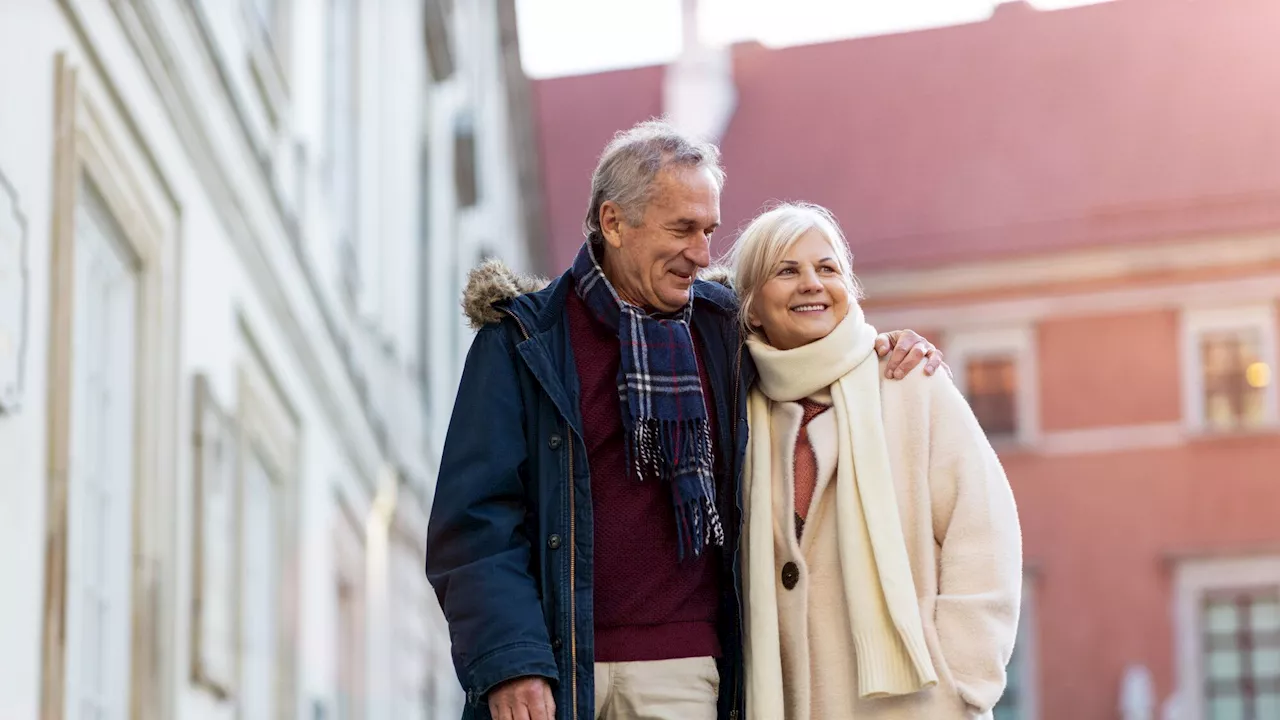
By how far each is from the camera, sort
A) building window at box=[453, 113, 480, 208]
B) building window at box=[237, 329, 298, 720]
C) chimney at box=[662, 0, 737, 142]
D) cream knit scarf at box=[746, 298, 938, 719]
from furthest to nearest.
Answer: chimney at box=[662, 0, 737, 142] → building window at box=[453, 113, 480, 208] → building window at box=[237, 329, 298, 720] → cream knit scarf at box=[746, 298, 938, 719]

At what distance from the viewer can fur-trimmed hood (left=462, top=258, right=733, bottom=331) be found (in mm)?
4445

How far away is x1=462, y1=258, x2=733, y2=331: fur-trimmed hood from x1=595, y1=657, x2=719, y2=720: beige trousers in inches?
30.0

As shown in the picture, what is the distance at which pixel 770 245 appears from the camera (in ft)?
14.7

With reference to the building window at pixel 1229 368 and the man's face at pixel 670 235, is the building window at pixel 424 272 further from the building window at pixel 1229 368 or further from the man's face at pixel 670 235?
the building window at pixel 1229 368

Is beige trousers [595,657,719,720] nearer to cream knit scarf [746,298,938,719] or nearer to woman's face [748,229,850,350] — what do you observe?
cream knit scarf [746,298,938,719]

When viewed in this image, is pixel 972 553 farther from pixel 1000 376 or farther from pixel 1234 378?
pixel 1000 376

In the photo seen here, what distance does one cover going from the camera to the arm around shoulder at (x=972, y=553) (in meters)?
4.22

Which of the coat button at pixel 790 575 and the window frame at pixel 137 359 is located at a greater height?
the window frame at pixel 137 359

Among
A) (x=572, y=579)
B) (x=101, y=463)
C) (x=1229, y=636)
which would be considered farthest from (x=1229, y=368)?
(x=572, y=579)

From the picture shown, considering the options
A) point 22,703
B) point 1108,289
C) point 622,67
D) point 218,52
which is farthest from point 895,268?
point 22,703

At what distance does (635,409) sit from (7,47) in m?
3.04

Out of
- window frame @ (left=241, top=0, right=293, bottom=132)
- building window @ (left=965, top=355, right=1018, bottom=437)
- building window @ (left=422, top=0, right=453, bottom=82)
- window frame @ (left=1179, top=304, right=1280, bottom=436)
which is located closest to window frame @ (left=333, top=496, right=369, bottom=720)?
window frame @ (left=241, top=0, right=293, bottom=132)

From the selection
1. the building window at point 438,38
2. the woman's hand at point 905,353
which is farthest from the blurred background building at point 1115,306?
the woman's hand at point 905,353

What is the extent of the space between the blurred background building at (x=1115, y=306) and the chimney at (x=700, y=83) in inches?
103
